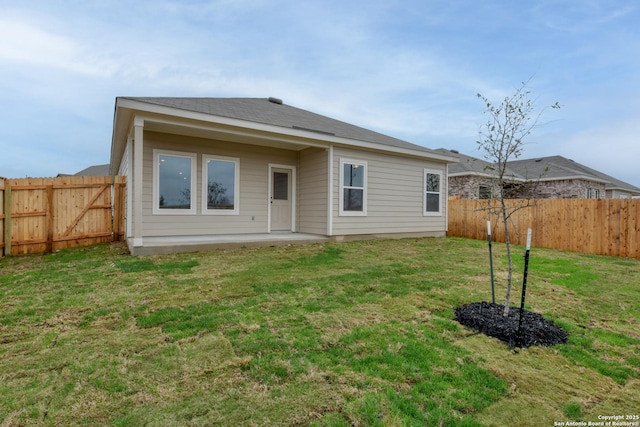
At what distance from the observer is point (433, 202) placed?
11.2 m

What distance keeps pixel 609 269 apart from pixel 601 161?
27012mm

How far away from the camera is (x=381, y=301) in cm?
381

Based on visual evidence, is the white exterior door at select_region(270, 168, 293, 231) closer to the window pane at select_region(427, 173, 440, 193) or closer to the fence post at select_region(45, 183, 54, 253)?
the window pane at select_region(427, 173, 440, 193)

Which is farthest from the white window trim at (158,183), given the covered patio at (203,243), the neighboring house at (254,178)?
the covered patio at (203,243)

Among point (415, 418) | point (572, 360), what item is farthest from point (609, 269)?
point (415, 418)

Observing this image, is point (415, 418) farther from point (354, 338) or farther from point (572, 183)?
point (572, 183)

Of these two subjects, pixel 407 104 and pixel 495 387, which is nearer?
pixel 495 387

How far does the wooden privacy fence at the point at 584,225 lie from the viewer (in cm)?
823

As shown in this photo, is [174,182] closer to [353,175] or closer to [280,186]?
[280,186]

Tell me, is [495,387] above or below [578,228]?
below

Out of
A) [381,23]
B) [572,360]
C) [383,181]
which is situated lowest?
[572,360]

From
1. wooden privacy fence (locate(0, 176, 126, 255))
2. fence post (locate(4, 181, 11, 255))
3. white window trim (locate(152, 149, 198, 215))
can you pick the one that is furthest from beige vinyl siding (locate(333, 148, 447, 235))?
fence post (locate(4, 181, 11, 255))

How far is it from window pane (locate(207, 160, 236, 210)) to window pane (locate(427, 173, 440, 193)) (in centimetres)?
653

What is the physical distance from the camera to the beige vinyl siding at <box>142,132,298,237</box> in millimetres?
7664
